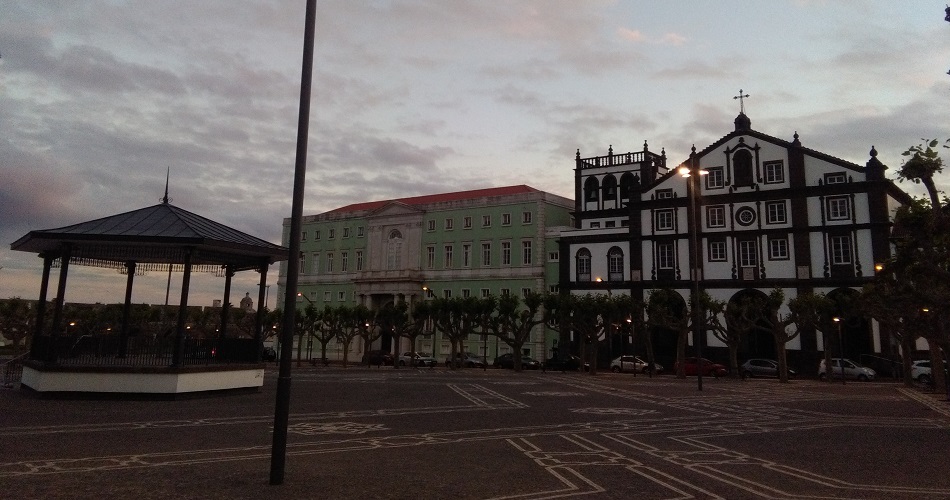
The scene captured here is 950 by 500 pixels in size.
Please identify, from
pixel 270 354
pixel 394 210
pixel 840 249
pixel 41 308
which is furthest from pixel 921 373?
pixel 270 354

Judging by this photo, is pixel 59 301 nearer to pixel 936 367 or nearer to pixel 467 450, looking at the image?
pixel 467 450

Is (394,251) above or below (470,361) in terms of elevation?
above

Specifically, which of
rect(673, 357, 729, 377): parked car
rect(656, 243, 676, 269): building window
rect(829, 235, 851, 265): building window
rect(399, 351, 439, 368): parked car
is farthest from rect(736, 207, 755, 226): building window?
rect(399, 351, 439, 368): parked car

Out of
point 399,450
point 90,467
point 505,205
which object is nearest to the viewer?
point 90,467

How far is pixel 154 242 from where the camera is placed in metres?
20.8

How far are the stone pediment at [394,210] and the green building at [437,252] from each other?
0.11m

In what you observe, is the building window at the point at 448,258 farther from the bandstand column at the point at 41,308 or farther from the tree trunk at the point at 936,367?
the bandstand column at the point at 41,308

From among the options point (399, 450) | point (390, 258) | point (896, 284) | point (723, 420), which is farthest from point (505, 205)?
point (399, 450)

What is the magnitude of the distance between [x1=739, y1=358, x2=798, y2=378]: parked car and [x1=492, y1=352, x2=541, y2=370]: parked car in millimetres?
17461

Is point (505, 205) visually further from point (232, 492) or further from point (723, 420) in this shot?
point (232, 492)

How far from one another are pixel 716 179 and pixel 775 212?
538cm

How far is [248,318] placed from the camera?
78125mm

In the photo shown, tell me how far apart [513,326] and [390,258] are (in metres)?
26.3

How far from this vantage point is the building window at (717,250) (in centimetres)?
5428
